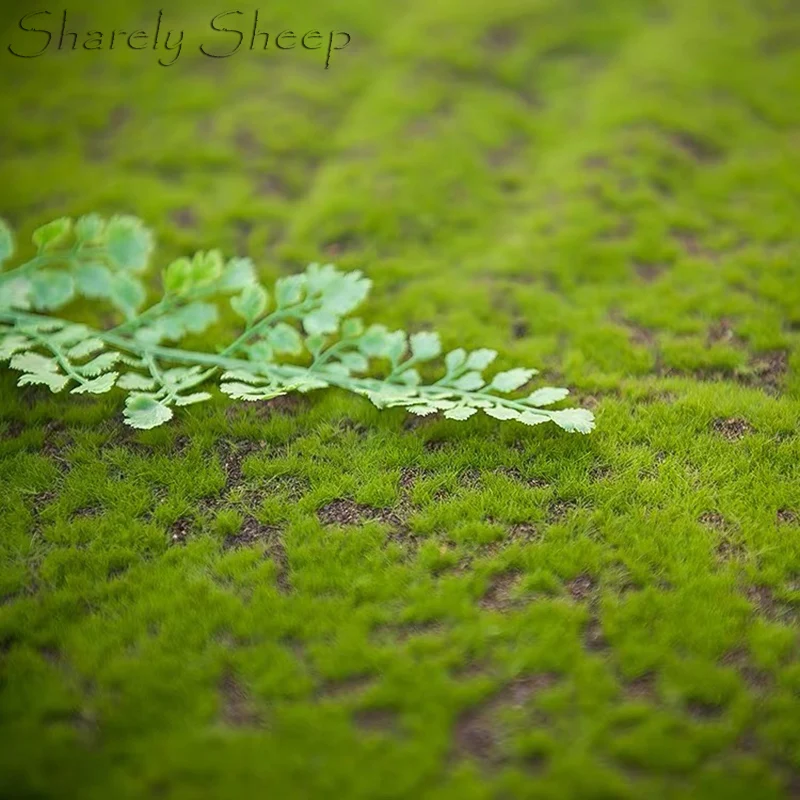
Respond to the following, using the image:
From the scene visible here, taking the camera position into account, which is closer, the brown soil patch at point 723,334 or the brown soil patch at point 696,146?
the brown soil patch at point 723,334

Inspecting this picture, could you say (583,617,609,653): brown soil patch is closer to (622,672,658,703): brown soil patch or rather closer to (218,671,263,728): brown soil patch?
(622,672,658,703): brown soil patch

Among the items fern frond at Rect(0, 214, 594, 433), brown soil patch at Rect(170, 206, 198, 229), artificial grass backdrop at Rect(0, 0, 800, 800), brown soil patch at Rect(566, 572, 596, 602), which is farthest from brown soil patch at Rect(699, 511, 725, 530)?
brown soil patch at Rect(170, 206, 198, 229)

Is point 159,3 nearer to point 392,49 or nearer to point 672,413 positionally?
point 392,49

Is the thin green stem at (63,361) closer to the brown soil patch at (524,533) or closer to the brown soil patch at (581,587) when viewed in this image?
the brown soil patch at (524,533)

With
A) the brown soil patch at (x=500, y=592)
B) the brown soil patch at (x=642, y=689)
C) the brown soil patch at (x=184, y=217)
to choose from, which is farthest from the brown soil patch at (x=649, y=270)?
the brown soil patch at (x=184, y=217)

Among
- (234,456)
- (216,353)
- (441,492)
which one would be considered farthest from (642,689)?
(216,353)

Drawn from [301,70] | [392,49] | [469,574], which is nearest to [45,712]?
[469,574]

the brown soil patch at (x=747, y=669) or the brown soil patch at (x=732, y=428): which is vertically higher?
the brown soil patch at (x=732, y=428)

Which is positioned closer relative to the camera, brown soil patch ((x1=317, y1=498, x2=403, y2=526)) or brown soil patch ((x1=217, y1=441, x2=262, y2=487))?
brown soil patch ((x1=317, y1=498, x2=403, y2=526))
